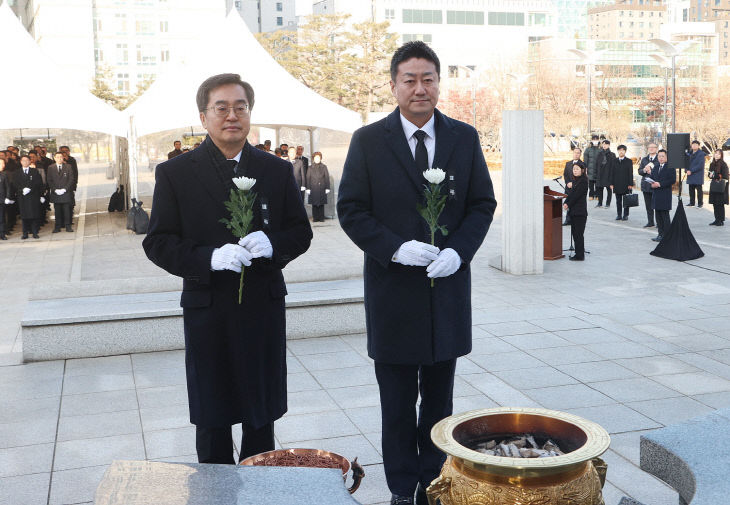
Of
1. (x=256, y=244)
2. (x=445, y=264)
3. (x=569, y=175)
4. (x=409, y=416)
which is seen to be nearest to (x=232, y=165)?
(x=256, y=244)

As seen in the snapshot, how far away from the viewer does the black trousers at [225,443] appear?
351 centimetres

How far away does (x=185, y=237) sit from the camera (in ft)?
11.4

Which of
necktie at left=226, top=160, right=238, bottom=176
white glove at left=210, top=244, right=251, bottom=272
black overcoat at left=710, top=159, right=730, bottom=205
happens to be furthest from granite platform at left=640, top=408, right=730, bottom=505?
black overcoat at left=710, top=159, right=730, bottom=205

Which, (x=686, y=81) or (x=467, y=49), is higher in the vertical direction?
(x=467, y=49)

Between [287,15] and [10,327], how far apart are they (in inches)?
4752

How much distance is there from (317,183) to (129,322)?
41.0ft

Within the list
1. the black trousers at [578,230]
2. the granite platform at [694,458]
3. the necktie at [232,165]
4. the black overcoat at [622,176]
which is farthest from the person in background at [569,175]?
the necktie at [232,165]

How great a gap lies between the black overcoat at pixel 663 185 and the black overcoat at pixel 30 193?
1219 cm

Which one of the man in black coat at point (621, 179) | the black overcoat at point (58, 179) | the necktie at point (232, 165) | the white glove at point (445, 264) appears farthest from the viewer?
the man in black coat at point (621, 179)

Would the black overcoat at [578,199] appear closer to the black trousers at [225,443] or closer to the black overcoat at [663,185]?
the black overcoat at [663,185]

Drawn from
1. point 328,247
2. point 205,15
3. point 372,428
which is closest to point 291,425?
point 372,428

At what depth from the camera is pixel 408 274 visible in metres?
3.54

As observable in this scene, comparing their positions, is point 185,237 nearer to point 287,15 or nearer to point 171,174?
point 171,174

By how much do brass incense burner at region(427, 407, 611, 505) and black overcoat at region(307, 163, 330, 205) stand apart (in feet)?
54.7
